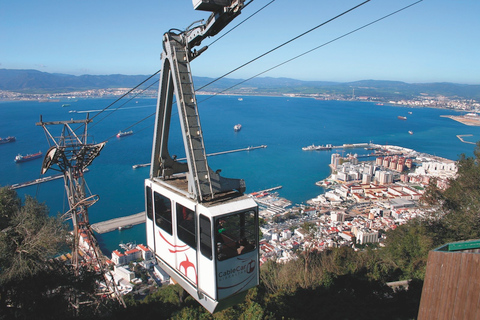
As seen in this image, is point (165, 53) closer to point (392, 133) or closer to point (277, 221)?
point (277, 221)

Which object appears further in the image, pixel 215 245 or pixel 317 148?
pixel 317 148

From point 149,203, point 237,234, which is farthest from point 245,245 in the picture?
point 149,203

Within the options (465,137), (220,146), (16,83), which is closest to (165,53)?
(220,146)

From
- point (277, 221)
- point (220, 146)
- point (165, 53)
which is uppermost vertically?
point (165, 53)

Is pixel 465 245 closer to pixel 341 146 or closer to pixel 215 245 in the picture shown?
pixel 215 245

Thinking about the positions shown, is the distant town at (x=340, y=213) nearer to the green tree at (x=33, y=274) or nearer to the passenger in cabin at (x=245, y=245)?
the green tree at (x=33, y=274)

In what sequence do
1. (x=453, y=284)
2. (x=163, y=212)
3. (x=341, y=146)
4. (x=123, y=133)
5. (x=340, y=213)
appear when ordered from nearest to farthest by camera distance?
(x=453, y=284) < (x=163, y=212) < (x=340, y=213) < (x=123, y=133) < (x=341, y=146)

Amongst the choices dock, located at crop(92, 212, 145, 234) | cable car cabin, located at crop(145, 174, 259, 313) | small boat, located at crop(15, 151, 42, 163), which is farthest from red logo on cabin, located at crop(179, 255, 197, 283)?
small boat, located at crop(15, 151, 42, 163)

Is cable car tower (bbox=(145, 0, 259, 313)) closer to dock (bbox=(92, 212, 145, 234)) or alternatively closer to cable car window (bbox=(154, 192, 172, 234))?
cable car window (bbox=(154, 192, 172, 234))
